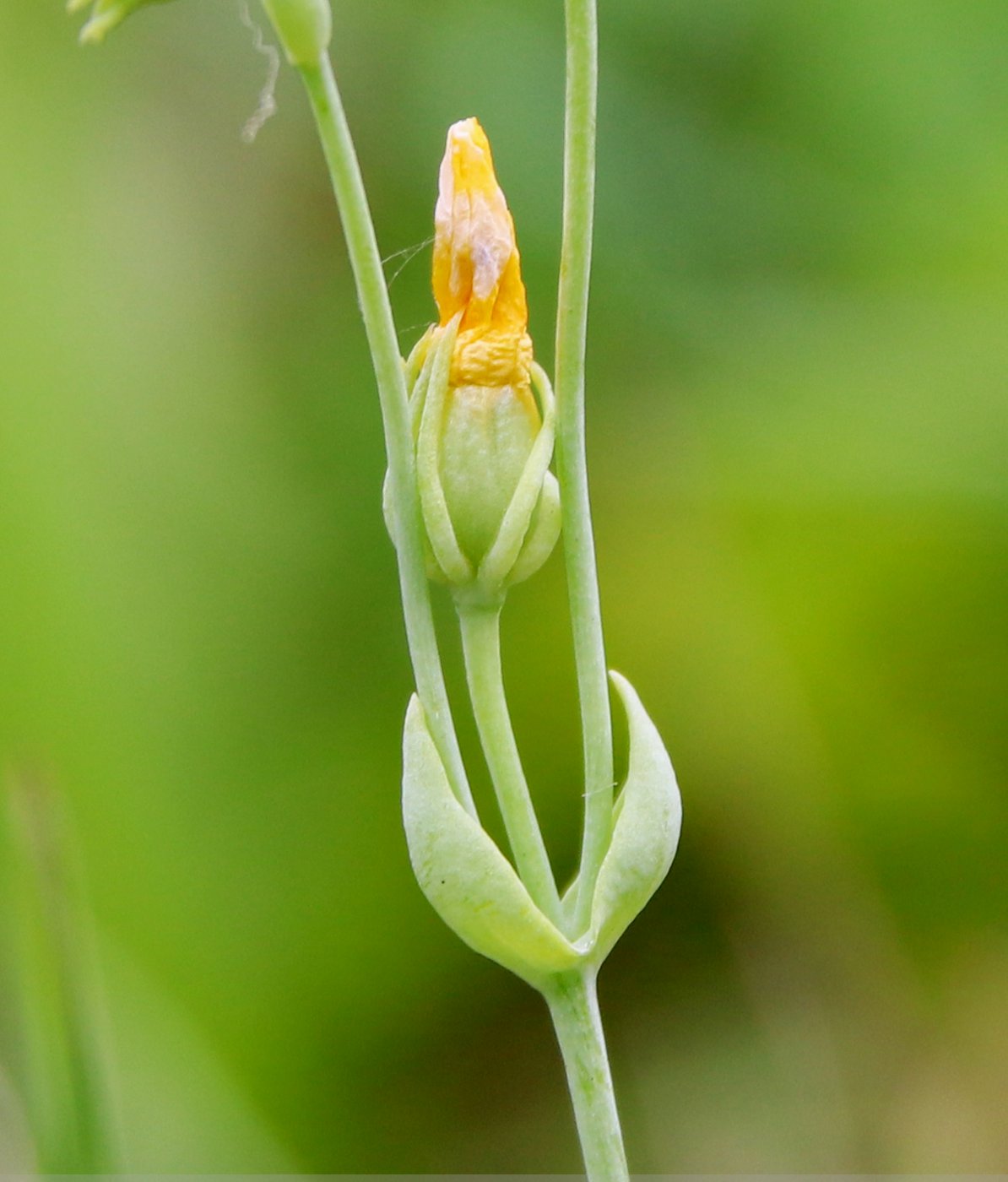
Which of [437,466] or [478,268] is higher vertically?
[478,268]

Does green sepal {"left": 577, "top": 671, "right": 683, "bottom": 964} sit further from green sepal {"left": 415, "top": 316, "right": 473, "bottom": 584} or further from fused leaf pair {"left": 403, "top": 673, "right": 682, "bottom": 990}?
green sepal {"left": 415, "top": 316, "right": 473, "bottom": 584}

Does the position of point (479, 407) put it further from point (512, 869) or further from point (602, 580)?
point (602, 580)

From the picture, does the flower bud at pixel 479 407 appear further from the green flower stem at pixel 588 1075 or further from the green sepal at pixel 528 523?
the green flower stem at pixel 588 1075

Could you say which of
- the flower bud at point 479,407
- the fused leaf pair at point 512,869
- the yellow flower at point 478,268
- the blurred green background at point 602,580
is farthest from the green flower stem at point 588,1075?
the blurred green background at point 602,580

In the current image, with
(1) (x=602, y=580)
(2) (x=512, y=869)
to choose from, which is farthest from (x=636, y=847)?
(1) (x=602, y=580)

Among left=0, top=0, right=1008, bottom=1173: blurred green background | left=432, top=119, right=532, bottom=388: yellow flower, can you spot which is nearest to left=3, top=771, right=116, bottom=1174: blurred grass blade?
left=432, top=119, right=532, bottom=388: yellow flower
